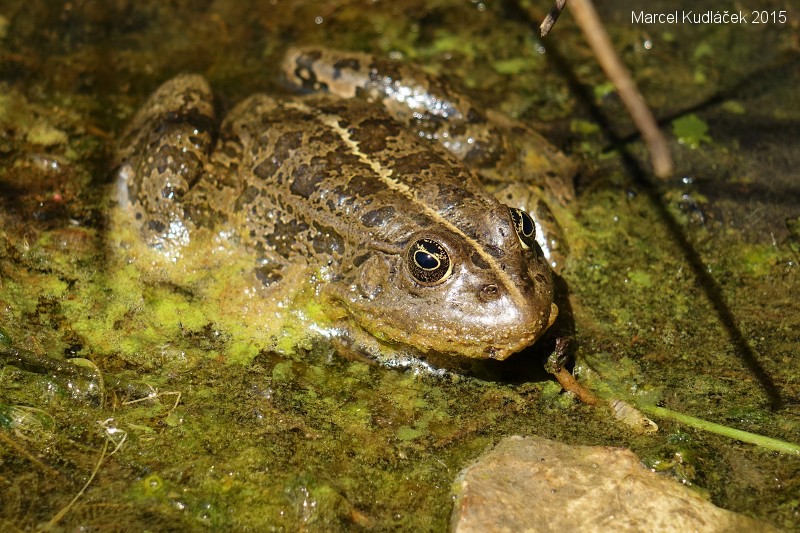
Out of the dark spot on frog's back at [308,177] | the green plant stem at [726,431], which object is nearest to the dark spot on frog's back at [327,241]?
the dark spot on frog's back at [308,177]

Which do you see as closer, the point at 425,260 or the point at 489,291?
the point at 489,291

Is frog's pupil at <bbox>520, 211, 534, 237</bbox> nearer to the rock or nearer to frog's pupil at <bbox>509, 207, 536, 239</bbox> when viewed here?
frog's pupil at <bbox>509, 207, 536, 239</bbox>

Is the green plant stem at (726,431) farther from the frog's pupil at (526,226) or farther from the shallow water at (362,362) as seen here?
the frog's pupil at (526,226)

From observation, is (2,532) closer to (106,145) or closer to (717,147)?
(106,145)

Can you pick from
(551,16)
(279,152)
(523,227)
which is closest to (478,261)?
(523,227)

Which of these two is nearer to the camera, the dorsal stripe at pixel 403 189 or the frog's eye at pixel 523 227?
the dorsal stripe at pixel 403 189

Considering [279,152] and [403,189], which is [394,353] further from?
[279,152]
